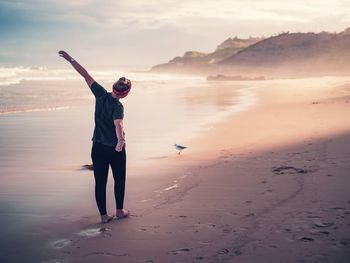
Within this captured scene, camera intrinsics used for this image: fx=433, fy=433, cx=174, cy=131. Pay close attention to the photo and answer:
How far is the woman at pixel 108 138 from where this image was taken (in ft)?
17.5

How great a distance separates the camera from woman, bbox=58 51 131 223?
5340mm

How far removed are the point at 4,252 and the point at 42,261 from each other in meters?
0.52

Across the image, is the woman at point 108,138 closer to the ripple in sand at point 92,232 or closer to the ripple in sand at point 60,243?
the ripple in sand at point 92,232

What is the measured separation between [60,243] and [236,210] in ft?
7.33

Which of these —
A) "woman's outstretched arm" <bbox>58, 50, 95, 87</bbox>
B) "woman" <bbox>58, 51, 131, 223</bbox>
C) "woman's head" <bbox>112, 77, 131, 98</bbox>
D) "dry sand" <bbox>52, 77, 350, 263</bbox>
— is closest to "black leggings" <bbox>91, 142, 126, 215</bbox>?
"woman" <bbox>58, 51, 131, 223</bbox>

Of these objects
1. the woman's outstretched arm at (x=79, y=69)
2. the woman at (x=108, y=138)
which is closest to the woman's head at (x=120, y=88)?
the woman at (x=108, y=138)

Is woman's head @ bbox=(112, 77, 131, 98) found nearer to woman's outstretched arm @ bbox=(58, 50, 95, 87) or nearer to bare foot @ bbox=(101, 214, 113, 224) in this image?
woman's outstretched arm @ bbox=(58, 50, 95, 87)

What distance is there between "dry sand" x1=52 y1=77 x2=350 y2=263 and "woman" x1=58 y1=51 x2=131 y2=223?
1.13ft

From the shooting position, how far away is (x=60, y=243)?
4.74 m

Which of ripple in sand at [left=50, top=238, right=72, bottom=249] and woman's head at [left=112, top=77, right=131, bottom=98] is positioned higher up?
woman's head at [left=112, top=77, right=131, bottom=98]

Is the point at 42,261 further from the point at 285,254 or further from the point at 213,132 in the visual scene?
the point at 213,132

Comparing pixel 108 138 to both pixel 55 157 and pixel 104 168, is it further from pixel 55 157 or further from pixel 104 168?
pixel 55 157

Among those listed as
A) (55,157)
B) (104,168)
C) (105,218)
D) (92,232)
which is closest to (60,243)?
(92,232)

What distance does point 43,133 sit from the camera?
12906 mm
